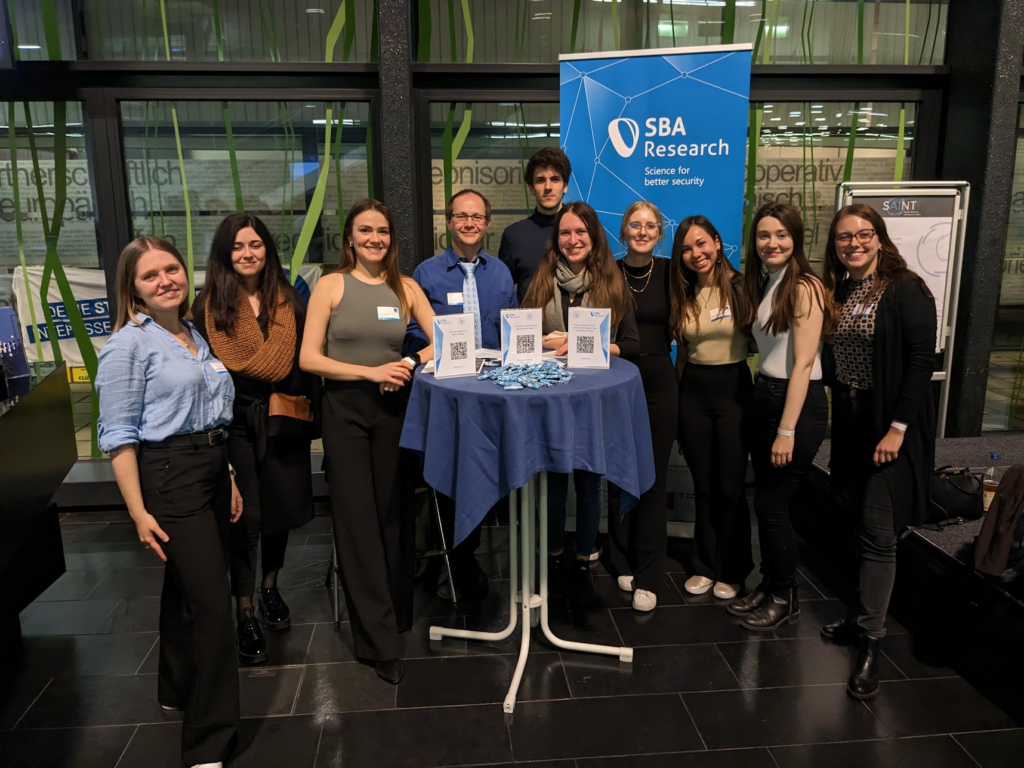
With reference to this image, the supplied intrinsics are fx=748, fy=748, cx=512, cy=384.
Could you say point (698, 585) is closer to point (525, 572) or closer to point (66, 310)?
point (525, 572)

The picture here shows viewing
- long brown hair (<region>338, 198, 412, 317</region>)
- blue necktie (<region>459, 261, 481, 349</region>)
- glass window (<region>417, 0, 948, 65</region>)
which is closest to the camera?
long brown hair (<region>338, 198, 412, 317</region>)

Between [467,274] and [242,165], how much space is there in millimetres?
1907

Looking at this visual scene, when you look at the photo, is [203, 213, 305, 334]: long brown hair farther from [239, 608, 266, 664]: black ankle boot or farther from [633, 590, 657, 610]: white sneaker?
[633, 590, 657, 610]: white sneaker

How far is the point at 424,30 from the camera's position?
4051 millimetres

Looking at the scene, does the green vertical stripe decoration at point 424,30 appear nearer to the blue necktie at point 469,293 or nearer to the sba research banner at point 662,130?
the sba research banner at point 662,130

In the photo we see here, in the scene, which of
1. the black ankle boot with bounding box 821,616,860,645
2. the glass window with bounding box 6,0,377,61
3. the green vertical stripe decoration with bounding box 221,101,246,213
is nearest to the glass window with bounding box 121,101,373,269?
the green vertical stripe decoration with bounding box 221,101,246,213

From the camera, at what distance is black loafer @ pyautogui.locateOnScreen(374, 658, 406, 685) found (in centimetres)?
258

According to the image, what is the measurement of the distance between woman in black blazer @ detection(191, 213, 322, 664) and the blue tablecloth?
527 mm

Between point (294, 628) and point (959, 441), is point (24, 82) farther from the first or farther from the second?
point (959, 441)

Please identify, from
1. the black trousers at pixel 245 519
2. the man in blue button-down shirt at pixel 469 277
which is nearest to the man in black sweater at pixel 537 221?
the man in blue button-down shirt at pixel 469 277

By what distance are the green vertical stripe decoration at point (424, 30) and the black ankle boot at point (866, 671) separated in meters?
3.48

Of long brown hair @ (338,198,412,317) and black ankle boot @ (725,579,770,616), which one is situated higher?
long brown hair @ (338,198,412,317)

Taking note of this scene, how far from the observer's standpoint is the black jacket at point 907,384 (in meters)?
2.38

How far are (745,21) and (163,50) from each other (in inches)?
123
